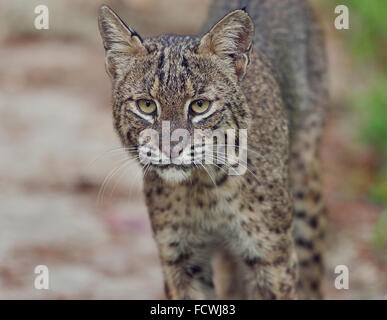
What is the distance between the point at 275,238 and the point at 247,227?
0.75 feet

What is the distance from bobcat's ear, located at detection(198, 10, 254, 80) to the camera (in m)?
5.41

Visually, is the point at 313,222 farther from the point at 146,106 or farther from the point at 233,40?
the point at 146,106

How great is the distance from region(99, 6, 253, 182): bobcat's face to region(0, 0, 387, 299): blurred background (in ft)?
4.02

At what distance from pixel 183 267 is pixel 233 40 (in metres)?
1.80

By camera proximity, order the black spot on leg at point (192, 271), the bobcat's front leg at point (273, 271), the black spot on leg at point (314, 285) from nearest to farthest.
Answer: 1. the bobcat's front leg at point (273, 271)
2. the black spot on leg at point (192, 271)
3. the black spot on leg at point (314, 285)

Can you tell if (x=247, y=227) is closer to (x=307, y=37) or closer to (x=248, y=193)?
(x=248, y=193)

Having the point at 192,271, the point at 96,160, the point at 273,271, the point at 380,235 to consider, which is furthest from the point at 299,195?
the point at 96,160

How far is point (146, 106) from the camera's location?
17.6ft

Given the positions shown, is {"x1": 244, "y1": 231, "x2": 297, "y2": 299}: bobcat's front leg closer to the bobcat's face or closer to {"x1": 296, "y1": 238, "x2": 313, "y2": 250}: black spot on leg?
the bobcat's face

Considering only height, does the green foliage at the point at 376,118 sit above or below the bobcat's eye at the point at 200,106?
above

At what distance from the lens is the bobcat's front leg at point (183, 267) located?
6172mm

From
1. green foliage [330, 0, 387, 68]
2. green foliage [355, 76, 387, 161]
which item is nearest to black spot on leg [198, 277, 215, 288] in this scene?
green foliage [355, 76, 387, 161]

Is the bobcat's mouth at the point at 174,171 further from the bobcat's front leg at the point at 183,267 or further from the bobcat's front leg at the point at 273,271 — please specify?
the bobcat's front leg at the point at 273,271

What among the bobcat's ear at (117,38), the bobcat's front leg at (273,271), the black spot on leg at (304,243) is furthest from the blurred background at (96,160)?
the bobcat's front leg at (273,271)
